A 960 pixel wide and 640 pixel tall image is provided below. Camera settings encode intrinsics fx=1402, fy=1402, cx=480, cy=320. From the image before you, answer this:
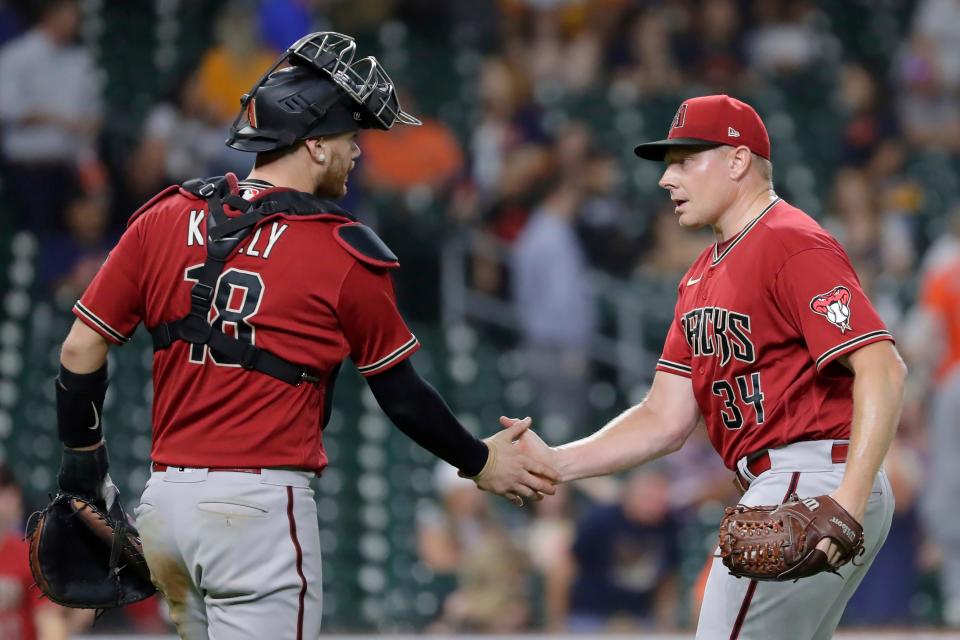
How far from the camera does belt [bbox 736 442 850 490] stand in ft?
11.3

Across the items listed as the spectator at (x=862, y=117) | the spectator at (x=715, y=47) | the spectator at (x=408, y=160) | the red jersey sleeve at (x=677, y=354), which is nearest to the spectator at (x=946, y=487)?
the spectator at (x=862, y=117)

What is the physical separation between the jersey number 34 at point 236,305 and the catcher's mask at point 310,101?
1.16 feet

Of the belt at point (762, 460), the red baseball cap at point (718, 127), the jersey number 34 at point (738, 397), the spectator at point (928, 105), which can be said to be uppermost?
the spectator at point (928, 105)

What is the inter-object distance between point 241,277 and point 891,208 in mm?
7578

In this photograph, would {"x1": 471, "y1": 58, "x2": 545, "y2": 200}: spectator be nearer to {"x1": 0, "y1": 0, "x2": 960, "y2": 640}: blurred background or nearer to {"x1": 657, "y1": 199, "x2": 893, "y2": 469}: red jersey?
{"x1": 0, "y1": 0, "x2": 960, "y2": 640}: blurred background

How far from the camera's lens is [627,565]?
7387 mm

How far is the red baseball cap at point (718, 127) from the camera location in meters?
3.75

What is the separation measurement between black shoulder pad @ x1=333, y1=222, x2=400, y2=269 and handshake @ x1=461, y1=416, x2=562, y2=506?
0.77m

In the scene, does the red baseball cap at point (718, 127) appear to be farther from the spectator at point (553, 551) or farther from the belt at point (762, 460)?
the spectator at point (553, 551)

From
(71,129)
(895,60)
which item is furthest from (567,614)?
(895,60)

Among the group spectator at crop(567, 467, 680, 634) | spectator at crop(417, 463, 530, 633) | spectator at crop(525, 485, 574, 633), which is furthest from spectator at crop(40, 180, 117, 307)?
spectator at crop(567, 467, 680, 634)

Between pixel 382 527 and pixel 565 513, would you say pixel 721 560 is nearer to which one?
pixel 565 513

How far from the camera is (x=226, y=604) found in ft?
10.4

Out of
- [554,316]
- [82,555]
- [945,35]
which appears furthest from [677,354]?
[945,35]
